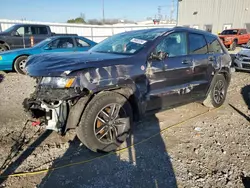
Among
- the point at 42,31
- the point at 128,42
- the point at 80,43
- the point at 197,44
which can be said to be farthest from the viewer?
the point at 42,31

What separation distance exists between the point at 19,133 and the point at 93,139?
159 cm

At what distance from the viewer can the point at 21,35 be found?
457 inches

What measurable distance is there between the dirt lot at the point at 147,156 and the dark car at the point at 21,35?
7.70 metres

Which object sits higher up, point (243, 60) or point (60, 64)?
point (60, 64)

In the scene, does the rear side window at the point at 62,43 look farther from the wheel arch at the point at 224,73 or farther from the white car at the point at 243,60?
the white car at the point at 243,60

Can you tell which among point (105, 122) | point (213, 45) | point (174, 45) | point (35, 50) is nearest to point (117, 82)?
point (105, 122)

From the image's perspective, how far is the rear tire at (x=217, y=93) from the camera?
4.96 m

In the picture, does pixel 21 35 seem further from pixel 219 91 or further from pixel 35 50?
pixel 219 91

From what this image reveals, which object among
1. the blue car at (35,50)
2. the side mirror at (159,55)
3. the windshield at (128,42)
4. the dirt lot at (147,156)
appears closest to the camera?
the dirt lot at (147,156)

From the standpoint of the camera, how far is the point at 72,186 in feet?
8.59

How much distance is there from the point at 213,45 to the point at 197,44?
668mm

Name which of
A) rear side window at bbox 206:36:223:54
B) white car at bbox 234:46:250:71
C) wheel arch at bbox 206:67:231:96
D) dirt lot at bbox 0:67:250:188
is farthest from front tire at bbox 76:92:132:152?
white car at bbox 234:46:250:71

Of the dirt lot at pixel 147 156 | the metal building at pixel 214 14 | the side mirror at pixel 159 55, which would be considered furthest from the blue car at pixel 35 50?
the metal building at pixel 214 14

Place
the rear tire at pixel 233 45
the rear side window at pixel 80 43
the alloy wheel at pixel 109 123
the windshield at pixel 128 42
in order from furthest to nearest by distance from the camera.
→ the rear tire at pixel 233 45
the rear side window at pixel 80 43
the windshield at pixel 128 42
the alloy wheel at pixel 109 123
